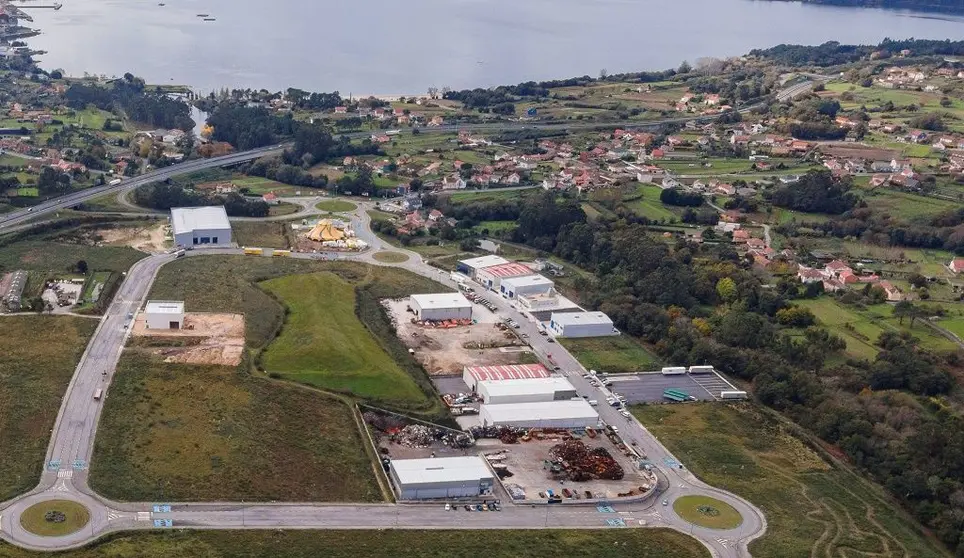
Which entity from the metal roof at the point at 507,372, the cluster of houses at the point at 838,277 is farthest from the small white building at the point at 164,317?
the cluster of houses at the point at 838,277

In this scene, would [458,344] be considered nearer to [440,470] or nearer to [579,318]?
[579,318]

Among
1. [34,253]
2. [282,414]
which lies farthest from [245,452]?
[34,253]

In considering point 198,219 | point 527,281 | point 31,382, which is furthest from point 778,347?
point 198,219

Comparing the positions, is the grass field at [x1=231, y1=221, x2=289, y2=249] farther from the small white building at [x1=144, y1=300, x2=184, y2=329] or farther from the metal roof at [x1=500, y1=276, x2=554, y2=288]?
the small white building at [x1=144, y1=300, x2=184, y2=329]

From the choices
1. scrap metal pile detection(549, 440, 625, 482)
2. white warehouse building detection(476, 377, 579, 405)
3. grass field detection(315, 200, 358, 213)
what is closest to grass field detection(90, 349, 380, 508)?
white warehouse building detection(476, 377, 579, 405)

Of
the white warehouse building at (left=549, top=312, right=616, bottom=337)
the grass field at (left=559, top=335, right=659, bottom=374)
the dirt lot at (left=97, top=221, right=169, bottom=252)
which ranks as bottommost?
the grass field at (left=559, top=335, right=659, bottom=374)

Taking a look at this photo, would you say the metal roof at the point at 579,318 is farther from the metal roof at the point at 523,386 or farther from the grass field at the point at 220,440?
the grass field at the point at 220,440
